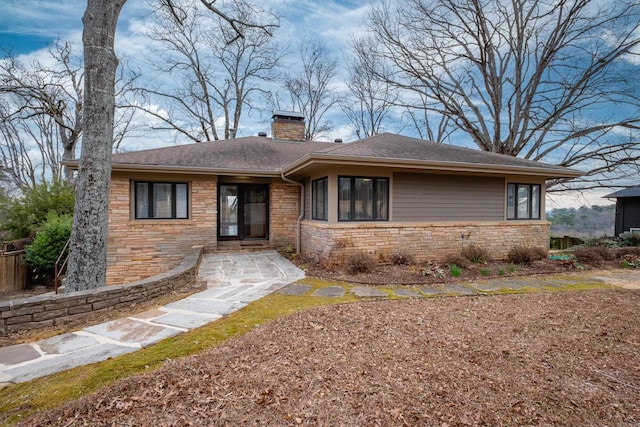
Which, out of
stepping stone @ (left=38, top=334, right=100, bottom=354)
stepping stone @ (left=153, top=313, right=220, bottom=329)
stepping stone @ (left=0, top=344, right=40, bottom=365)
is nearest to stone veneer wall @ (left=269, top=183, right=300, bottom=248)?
stepping stone @ (left=153, top=313, right=220, bottom=329)

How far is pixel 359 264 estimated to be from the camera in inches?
252

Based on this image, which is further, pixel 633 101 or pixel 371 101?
pixel 371 101

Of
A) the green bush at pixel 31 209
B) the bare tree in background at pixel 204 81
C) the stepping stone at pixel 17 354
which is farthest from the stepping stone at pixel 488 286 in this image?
the bare tree in background at pixel 204 81

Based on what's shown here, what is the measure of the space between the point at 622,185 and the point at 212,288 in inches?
665

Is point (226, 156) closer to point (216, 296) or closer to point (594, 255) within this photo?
point (216, 296)

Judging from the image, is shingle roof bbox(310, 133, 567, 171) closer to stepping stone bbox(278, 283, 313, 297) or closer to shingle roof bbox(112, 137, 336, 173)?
shingle roof bbox(112, 137, 336, 173)

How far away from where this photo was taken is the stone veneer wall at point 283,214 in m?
9.36

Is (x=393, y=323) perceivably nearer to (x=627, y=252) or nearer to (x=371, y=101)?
(x=627, y=252)

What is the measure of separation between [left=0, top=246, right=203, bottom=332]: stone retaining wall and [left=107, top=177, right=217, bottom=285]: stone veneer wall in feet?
12.5

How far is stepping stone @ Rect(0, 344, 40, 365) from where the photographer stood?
2.84 metres

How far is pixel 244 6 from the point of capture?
8.84 metres

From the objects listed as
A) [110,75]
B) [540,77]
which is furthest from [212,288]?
[540,77]

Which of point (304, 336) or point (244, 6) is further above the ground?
point (244, 6)

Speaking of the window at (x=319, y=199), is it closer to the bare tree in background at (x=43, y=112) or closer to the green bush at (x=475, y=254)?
the green bush at (x=475, y=254)
